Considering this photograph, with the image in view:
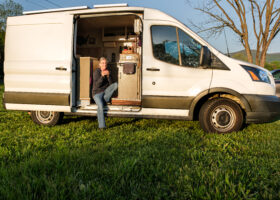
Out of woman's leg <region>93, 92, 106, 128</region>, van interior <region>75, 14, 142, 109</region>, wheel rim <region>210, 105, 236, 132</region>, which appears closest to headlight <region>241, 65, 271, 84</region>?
wheel rim <region>210, 105, 236, 132</region>

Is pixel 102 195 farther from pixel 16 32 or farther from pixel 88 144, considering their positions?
pixel 16 32

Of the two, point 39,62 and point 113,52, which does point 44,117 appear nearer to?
point 39,62

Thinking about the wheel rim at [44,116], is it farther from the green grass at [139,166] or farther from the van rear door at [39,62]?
the green grass at [139,166]

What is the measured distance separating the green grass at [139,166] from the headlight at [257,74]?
3.46ft

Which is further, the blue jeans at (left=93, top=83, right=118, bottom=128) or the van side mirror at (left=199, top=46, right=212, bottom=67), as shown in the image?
the blue jeans at (left=93, top=83, right=118, bottom=128)

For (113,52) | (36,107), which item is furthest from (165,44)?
(113,52)

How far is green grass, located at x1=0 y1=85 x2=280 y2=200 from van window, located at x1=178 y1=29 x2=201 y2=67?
1370 mm

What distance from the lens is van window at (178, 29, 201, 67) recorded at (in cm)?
432

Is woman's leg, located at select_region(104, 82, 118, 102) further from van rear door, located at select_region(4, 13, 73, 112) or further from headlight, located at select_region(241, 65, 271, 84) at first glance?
headlight, located at select_region(241, 65, 271, 84)

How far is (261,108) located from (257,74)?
0.65 meters

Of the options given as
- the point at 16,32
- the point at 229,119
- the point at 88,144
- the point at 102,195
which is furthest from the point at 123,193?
the point at 16,32

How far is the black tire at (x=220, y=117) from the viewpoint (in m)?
4.31

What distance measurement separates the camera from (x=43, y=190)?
2.09m

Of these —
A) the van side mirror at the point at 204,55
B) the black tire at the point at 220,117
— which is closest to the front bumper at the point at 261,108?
the black tire at the point at 220,117
